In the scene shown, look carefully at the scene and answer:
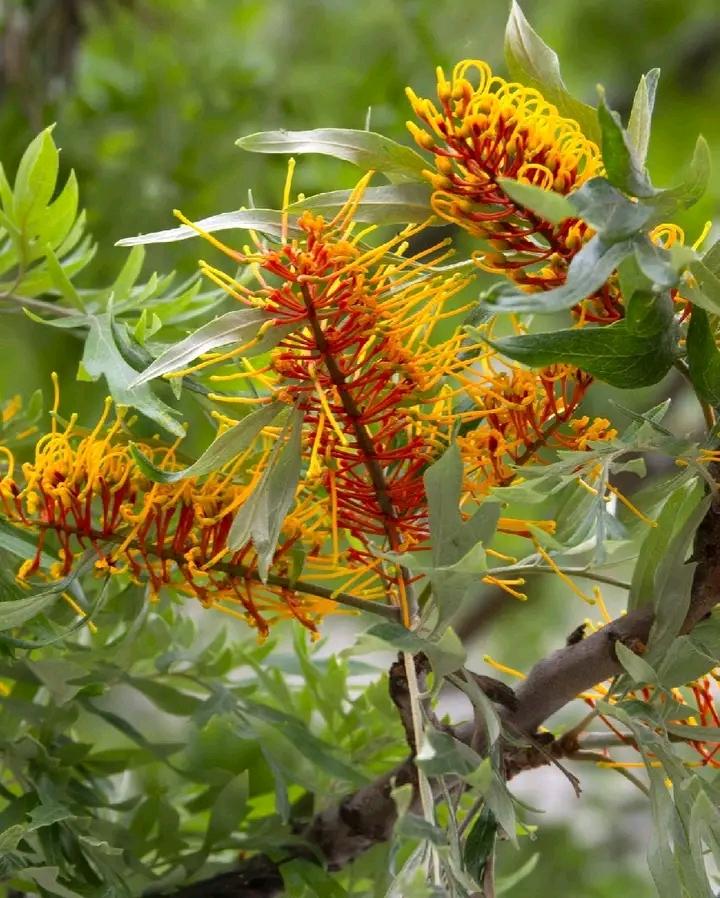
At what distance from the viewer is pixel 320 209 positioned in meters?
0.24

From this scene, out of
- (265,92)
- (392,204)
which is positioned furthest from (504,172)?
(265,92)

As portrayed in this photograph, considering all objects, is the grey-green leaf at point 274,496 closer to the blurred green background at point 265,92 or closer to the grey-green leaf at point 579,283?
the grey-green leaf at point 579,283

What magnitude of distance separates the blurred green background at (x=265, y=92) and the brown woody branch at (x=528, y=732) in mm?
222

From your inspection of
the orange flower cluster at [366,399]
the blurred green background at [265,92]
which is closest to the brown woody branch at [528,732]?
the orange flower cluster at [366,399]

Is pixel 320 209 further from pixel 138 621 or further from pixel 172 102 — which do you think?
pixel 172 102

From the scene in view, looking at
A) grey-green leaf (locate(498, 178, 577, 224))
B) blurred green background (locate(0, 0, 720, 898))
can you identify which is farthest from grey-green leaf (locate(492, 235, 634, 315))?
blurred green background (locate(0, 0, 720, 898))

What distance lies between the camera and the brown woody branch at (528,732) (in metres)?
0.24

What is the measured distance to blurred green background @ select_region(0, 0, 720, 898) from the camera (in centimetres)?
59

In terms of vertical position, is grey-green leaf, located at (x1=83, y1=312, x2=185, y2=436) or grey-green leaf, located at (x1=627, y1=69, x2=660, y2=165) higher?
grey-green leaf, located at (x1=627, y1=69, x2=660, y2=165)

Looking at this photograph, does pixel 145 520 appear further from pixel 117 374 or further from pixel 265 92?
pixel 265 92

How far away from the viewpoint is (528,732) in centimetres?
26

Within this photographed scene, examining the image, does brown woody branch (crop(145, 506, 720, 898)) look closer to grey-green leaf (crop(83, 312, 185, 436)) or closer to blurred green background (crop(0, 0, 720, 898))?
grey-green leaf (crop(83, 312, 185, 436))

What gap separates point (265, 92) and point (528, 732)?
52 centimetres

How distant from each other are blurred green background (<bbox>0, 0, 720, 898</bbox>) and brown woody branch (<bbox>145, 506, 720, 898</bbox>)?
0.22 m
